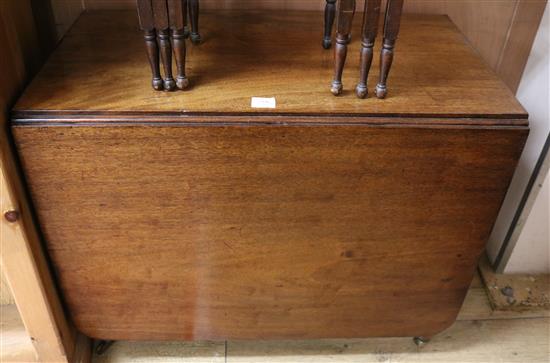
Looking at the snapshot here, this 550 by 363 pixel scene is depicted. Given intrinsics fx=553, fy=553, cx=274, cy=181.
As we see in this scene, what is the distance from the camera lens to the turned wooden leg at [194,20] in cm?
105

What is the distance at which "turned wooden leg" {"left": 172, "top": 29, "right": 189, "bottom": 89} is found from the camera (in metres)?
0.87

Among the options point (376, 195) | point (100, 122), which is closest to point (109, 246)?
point (100, 122)

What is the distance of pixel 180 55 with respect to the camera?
88 cm

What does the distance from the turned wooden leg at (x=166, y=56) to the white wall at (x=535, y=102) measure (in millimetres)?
849

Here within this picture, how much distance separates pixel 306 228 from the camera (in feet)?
3.25

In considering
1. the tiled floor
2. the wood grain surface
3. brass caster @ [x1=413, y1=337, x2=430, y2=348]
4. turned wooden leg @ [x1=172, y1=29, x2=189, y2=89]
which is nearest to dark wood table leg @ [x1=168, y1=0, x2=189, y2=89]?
turned wooden leg @ [x1=172, y1=29, x2=189, y2=89]

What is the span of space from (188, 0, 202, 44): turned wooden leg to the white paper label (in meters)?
0.25

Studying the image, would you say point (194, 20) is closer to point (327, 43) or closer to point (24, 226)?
point (327, 43)

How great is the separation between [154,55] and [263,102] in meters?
0.19

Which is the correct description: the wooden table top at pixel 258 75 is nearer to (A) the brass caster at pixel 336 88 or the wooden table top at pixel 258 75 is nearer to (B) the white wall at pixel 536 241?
(A) the brass caster at pixel 336 88

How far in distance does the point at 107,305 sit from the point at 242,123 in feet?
1.63

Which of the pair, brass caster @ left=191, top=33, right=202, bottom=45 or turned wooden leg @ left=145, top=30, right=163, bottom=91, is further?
brass caster @ left=191, top=33, right=202, bottom=45

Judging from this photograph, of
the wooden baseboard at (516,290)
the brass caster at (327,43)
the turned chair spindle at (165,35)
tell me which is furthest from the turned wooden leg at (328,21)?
the wooden baseboard at (516,290)

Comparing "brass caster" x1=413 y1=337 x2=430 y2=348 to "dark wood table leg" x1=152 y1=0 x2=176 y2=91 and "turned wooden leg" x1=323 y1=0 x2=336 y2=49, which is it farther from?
"dark wood table leg" x1=152 y1=0 x2=176 y2=91
